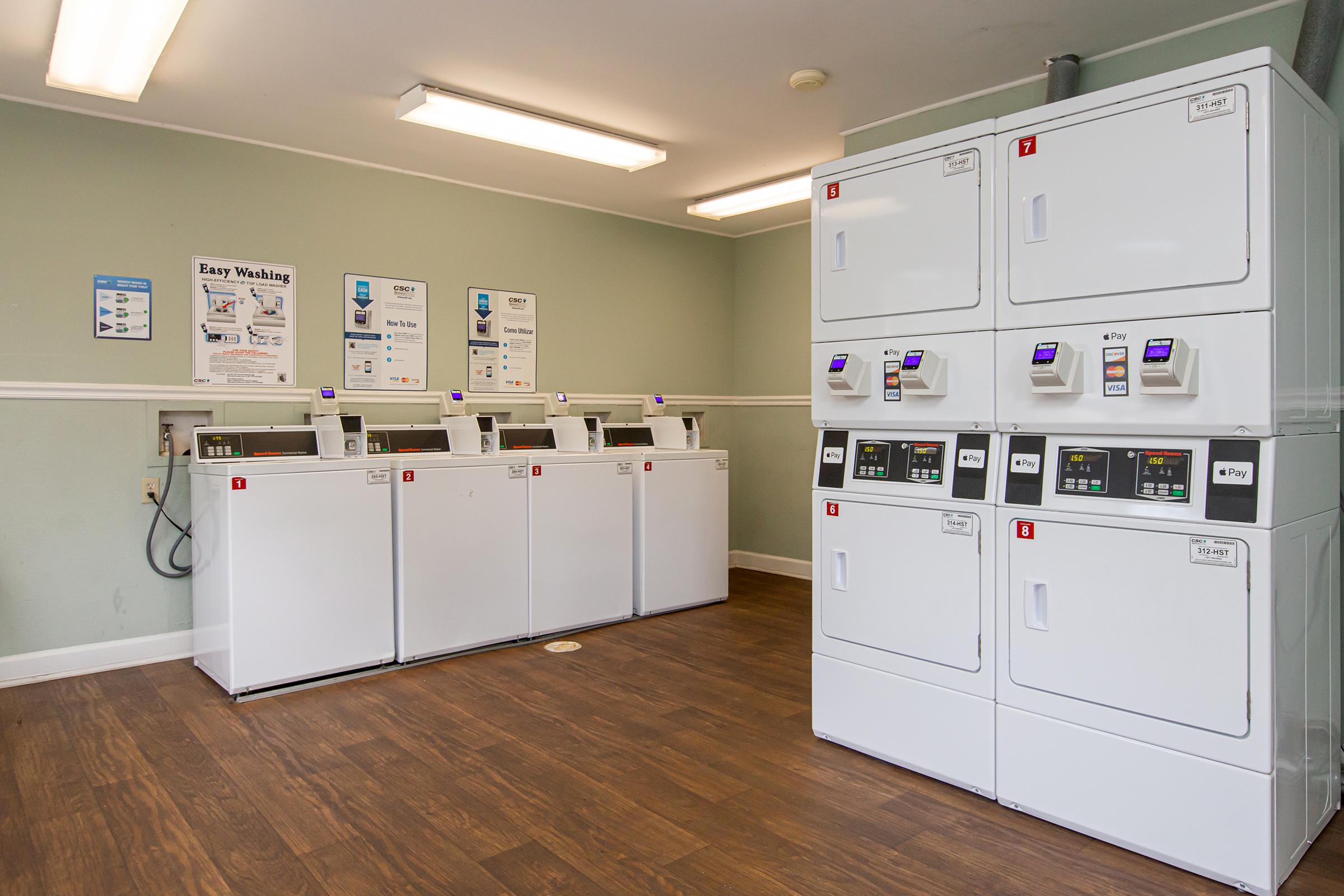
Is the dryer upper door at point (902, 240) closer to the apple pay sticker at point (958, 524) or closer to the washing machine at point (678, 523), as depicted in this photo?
the apple pay sticker at point (958, 524)

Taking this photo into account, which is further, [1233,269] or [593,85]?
[593,85]

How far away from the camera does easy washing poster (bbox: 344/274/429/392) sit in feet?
14.5

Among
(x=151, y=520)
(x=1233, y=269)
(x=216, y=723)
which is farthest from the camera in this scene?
(x=151, y=520)

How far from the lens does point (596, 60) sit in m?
3.23

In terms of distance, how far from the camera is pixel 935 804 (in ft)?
7.95

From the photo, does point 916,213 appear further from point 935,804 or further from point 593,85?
point 935,804

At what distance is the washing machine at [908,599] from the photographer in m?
2.46

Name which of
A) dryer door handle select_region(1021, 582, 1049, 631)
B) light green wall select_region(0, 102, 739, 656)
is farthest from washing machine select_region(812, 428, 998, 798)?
light green wall select_region(0, 102, 739, 656)

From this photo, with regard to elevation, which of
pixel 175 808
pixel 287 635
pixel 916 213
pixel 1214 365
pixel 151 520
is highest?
pixel 916 213

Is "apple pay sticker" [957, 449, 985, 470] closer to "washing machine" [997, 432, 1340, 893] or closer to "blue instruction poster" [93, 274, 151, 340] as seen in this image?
"washing machine" [997, 432, 1340, 893]

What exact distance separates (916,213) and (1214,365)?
3.30 feet

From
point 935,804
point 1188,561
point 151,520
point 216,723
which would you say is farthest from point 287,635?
point 1188,561

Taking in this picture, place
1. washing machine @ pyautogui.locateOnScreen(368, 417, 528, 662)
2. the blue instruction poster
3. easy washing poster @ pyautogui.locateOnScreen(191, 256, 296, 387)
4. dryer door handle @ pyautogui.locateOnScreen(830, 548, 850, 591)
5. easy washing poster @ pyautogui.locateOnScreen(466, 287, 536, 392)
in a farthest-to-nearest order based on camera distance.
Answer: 1. easy washing poster @ pyautogui.locateOnScreen(466, 287, 536, 392)
2. easy washing poster @ pyautogui.locateOnScreen(191, 256, 296, 387)
3. washing machine @ pyautogui.locateOnScreen(368, 417, 528, 662)
4. the blue instruction poster
5. dryer door handle @ pyautogui.locateOnScreen(830, 548, 850, 591)

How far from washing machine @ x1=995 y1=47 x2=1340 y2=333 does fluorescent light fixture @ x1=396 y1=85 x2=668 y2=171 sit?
2.12 metres
